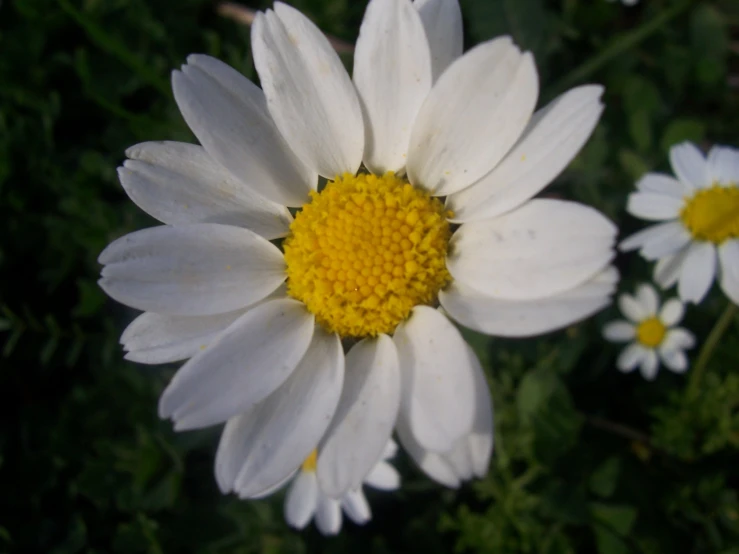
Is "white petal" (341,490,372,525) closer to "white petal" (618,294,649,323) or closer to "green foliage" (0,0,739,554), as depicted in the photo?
"green foliage" (0,0,739,554)

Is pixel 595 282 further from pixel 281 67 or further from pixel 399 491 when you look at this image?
pixel 399 491

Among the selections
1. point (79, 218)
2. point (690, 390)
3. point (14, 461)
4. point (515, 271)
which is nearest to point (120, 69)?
point (79, 218)

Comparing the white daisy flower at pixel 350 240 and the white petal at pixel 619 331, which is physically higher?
the white daisy flower at pixel 350 240

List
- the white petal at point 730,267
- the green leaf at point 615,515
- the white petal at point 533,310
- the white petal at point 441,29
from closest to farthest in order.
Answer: the white petal at point 533,310
the white petal at point 441,29
the white petal at point 730,267
the green leaf at point 615,515

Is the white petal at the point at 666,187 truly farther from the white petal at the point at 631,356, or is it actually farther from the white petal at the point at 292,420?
the white petal at the point at 292,420

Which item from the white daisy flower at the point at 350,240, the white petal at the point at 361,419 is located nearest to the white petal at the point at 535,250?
the white daisy flower at the point at 350,240

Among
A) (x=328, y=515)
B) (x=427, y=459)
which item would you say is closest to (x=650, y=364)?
(x=328, y=515)

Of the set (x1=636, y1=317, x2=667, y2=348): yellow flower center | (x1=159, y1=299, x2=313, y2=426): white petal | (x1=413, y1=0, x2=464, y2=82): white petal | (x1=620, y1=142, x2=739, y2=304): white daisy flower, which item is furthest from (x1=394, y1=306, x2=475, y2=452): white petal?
(x1=636, y1=317, x2=667, y2=348): yellow flower center
